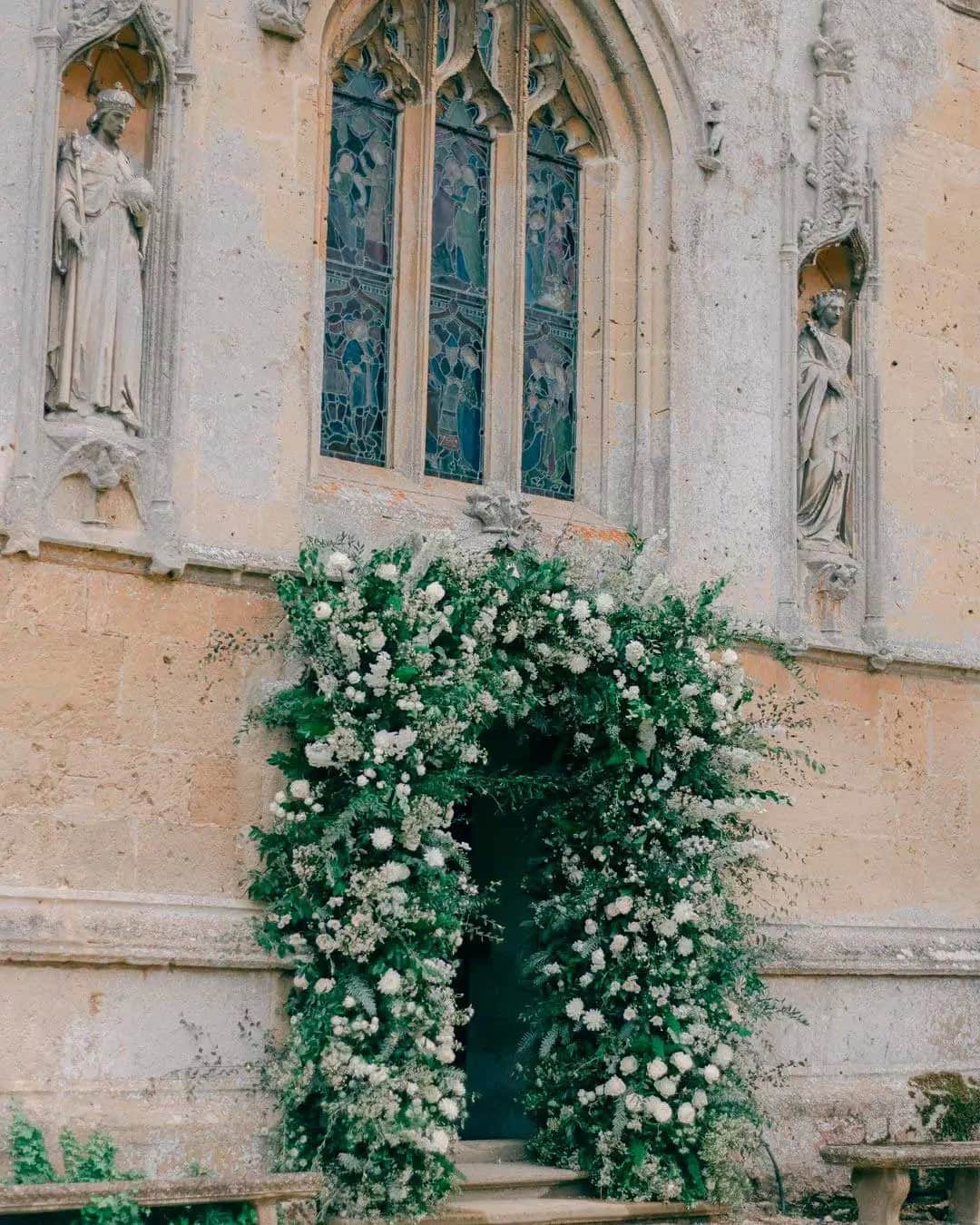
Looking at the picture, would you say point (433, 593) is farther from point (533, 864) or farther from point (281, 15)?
point (281, 15)

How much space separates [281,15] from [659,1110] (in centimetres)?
487

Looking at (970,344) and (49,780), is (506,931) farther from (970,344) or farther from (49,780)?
(970,344)

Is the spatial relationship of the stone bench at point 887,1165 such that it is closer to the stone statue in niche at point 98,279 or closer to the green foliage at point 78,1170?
the green foliage at point 78,1170

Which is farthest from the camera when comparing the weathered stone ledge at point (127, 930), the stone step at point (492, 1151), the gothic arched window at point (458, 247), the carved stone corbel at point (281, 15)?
the gothic arched window at point (458, 247)

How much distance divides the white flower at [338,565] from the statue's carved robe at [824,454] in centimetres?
281

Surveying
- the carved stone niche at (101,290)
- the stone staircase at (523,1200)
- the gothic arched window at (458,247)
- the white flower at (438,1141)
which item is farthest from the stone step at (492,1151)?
the gothic arched window at (458,247)

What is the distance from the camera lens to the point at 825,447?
11.0 metres

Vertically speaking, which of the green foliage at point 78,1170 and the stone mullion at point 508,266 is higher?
the stone mullion at point 508,266

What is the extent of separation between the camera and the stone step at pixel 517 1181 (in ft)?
30.2

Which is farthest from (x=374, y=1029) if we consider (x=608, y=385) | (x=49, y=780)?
(x=608, y=385)

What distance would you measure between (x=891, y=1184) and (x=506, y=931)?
2386mm

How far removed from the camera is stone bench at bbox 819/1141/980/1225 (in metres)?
9.31

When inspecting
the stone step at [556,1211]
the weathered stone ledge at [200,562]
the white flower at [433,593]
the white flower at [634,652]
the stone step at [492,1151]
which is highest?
the weathered stone ledge at [200,562]

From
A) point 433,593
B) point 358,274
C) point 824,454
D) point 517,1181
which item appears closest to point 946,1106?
point 517,1181
